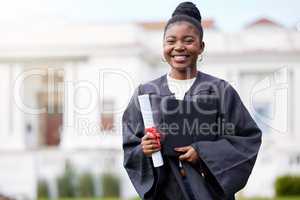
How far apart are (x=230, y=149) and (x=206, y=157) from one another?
11 centimetres

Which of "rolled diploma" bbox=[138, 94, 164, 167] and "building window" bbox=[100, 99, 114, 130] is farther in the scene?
"building window" bbox=[100, 99, 114, 130]

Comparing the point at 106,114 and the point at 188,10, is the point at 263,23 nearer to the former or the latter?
the point at 106,114

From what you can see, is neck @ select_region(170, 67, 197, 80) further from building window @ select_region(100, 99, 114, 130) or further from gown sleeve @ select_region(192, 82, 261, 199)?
building window @ select_region(100, 99, 114, 130)

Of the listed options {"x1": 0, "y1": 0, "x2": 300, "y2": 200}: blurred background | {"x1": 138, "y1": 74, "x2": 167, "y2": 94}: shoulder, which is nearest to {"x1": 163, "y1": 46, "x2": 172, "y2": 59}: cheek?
{"x1": 138, "y1": 74, "x2": 167, "y2": 94}: shoulder

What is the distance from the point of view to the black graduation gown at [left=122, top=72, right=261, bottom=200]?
314cm

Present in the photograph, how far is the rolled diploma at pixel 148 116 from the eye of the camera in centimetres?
310

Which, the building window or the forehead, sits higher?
the forehead

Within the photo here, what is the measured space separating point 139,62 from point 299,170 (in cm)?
425

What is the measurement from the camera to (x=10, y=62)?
18.4m

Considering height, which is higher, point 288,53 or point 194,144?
point 288,53

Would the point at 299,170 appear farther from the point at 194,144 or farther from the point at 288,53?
the point at 194,144

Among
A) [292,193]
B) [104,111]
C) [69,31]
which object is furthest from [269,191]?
[69,31]

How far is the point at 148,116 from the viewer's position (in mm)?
3137

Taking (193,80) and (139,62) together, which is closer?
(193,80)
